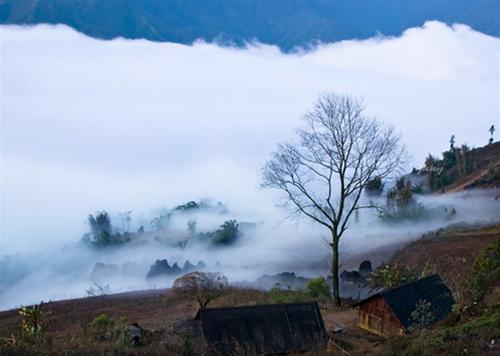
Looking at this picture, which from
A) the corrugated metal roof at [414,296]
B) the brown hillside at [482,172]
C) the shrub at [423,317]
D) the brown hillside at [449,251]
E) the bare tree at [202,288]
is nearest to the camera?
the shrub at [423,317]

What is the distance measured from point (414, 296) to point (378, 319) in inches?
65.7

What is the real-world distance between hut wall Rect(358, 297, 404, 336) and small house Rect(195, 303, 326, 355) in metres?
3.59

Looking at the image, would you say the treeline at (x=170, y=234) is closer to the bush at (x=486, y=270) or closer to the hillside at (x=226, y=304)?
the hillside at (x=226, y=304)

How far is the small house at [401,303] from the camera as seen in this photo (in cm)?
2173

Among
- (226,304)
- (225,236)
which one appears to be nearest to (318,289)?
(226,304)

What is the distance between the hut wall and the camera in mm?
22144

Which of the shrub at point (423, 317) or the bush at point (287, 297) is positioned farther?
the bush at point (287, 297)

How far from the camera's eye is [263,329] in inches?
755

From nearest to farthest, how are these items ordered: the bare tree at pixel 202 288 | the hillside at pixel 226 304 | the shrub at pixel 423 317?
the hillside at pixel 226 304 → the shrub at pixel 423 317 → the bare tree at pixel 202 288

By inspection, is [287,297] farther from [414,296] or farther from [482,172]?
[482,172]

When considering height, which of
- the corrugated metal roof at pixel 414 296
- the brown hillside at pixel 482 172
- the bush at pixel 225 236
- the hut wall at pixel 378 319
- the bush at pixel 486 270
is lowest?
the hut wall at pixel 378 319

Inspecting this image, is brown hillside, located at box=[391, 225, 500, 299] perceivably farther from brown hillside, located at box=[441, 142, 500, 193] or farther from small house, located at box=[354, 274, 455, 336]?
brown hillside, located at box=[441, 142, 500, 193]

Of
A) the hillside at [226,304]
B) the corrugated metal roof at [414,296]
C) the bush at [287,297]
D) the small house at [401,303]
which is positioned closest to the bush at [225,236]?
the hillside at [226,304]

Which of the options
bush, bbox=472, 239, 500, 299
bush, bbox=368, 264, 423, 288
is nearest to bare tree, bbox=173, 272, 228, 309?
bush, bbox=368, 264, 423, 288
